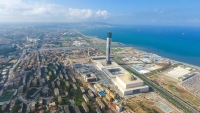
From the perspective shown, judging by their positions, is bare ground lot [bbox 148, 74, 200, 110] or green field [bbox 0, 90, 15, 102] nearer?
green field [bbox 0, 90, 15, 102]

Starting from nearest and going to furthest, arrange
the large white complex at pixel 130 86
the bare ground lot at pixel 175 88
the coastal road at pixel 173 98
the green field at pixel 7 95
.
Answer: the coastal road at pixel 173 98, the green field at pixel 7 95, the bare ground lot at pixel 175 88, the large white complex at pixel 130 86

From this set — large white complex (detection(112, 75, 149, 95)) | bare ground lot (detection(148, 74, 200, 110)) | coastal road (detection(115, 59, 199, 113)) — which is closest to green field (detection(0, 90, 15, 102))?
large white complex (detection(112, 75, 149, 95))

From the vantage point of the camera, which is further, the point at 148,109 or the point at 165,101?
the point at 165,101

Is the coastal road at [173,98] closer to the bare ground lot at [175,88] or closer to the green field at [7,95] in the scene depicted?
the bare ground lot at [175,88]

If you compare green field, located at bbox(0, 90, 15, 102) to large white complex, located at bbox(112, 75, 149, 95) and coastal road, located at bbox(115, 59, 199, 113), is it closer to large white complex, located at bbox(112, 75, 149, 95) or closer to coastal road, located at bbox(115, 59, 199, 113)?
large white complex, located at bbox(112, 75, 149, 95)

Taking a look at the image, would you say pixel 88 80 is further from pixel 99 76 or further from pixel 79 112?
pixel 79 112

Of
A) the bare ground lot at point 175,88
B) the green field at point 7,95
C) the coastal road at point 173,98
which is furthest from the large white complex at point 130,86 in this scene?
the green field at point 7,95

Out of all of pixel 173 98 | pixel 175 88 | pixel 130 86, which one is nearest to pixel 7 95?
pixel 130 86

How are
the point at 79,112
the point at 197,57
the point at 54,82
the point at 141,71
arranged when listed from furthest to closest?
the point at 197,57 → the point at 141,71 → the point at 54,82 → the point at 79,112

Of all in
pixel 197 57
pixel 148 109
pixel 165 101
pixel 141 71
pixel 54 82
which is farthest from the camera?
pixel 197 57

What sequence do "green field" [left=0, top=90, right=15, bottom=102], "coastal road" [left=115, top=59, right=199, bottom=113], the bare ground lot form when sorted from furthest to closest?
1. the bare ground lot
2. "green field" [left=0, top=90, right=15, bottom=102]
3. "coastal road" [left=115, top=59, right=199, bottom=113]

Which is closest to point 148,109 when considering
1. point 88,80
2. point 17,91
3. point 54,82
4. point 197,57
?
point 88,80
